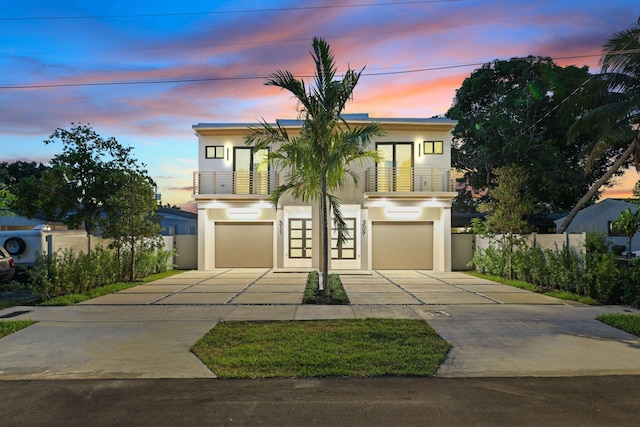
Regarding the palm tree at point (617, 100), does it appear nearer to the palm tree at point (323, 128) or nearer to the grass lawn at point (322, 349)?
the palm tree at point (323, 128)

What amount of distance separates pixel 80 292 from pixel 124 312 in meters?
3.23

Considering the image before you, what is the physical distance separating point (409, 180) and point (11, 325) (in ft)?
50.2

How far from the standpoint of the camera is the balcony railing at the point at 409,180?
1952 cm

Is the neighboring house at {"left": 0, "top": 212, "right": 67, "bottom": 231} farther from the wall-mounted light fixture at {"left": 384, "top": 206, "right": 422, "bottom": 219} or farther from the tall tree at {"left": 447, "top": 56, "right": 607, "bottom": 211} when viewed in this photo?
the tall tree at {"left": 447, "top": 56, "right": 607, "bottom": 211}

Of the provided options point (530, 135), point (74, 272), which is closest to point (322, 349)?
point (74, 272)

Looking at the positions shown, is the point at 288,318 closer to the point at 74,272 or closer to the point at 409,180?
the point at 74,272

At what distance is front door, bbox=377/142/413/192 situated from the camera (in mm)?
19578

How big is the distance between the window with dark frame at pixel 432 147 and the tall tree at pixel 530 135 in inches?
137

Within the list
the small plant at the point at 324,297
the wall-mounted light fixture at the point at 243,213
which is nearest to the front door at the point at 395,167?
the wall-mounted light fixture at the point at 243,213

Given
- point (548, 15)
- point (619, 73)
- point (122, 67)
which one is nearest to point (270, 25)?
point (122, 67)

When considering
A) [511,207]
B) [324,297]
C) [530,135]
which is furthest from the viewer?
[530,135]

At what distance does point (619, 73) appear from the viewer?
16109 mm

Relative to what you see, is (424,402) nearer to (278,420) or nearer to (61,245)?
(278,420)

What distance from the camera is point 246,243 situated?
20.8m
